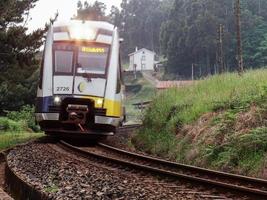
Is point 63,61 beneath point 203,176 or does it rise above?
above

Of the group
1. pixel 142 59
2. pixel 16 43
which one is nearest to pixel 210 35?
pixel 142 59

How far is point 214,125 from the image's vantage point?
41.0 ft

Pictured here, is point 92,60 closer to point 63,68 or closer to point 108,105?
point 63,68

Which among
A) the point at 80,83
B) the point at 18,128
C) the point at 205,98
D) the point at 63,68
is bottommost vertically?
the point at 18,128

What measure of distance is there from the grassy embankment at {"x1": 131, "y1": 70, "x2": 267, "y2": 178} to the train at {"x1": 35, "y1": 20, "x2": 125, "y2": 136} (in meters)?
1.60

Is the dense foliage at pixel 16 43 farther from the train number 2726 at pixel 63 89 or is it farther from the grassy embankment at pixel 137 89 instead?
the grassy embankment at pixel 137 89

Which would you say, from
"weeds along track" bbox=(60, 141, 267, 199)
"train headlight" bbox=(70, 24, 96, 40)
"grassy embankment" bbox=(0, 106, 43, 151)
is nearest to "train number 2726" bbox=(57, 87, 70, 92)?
"train headlight" bbox=(70, 24, 96, 40)

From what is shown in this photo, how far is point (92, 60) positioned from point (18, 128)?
13.5 m

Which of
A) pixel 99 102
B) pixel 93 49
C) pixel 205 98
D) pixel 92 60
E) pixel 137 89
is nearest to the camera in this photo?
pixel 205 98

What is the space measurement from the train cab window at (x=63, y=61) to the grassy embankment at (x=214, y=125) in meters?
3.29

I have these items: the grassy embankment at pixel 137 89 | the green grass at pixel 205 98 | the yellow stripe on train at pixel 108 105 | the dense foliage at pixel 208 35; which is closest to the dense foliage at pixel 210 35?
the dense foliage at pixel 208 35

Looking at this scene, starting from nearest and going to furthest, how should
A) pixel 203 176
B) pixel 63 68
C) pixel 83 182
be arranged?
pixel 83 182
pixel 203 176
pixel 63 68

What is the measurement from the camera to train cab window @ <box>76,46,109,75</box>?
15797mm

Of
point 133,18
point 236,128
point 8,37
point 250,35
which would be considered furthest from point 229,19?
point 236,128
